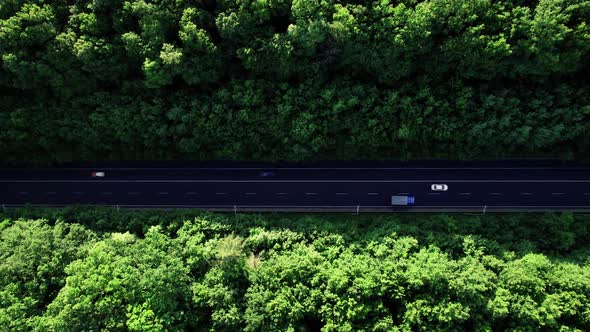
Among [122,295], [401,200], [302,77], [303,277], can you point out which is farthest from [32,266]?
[401,200]

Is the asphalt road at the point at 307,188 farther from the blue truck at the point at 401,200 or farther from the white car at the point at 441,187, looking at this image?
the blue truck at the point at 401,200

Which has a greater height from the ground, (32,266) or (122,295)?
(32,266)

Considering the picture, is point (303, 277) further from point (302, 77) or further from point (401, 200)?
point (302, 77)

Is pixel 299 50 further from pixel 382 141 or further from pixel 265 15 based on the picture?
pixel 382 141

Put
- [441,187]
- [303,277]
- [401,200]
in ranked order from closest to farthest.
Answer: [303,277]
[401,200]
[441,187]

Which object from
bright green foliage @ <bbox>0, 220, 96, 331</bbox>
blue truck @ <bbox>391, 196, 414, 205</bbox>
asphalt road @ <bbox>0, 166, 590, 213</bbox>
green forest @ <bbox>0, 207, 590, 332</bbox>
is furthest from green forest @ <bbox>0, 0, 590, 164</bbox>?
bright green foliage @ <bbox>0, 220, 96, 331</bbox>

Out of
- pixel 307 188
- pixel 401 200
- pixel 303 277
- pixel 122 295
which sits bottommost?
pixel 122 295

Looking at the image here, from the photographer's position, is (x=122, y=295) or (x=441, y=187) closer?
(x=122, y=295)

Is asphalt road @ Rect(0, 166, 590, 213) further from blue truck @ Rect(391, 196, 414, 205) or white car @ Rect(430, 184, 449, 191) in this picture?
blue truck @ Rect(391, 196, 414, 205)
